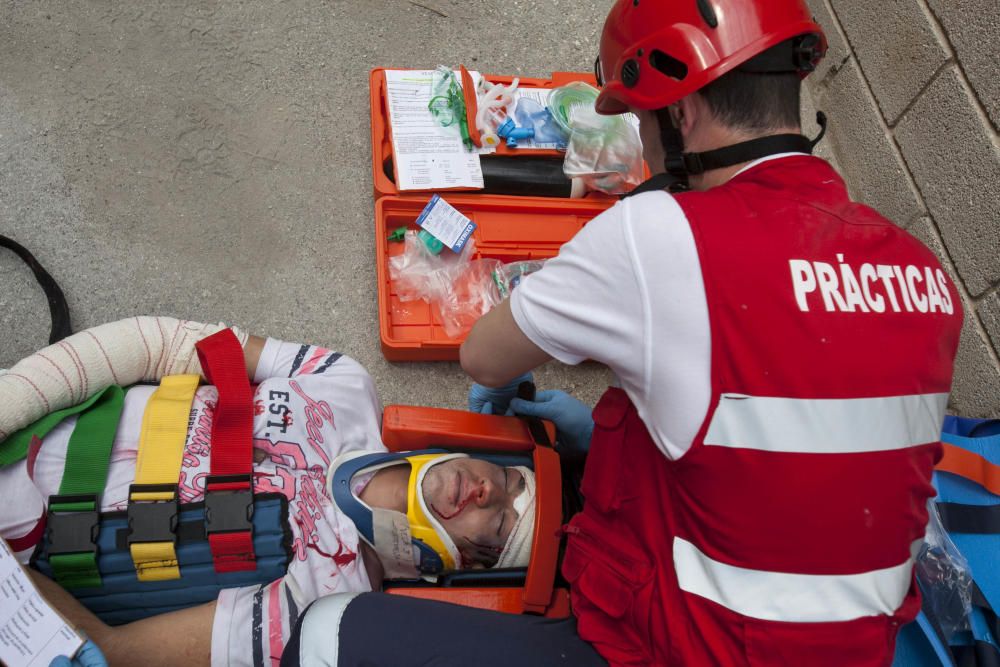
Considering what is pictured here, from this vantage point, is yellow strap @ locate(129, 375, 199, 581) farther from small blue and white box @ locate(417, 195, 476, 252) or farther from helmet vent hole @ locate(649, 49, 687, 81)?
helmet vent hole @ locate(649, 49, 687, 81)

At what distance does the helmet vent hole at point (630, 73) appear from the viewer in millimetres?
1475

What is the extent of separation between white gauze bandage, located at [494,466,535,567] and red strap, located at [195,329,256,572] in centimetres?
63

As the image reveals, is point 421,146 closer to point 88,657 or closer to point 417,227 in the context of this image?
point 417,227

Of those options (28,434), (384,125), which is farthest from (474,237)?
(28,434)

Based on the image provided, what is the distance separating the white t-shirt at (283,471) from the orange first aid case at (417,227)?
35 cm

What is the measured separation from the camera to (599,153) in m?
2.53

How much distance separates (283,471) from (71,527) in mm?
465

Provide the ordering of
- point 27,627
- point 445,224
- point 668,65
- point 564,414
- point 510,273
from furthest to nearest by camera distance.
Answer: point 510,273
point 445,224
point 564,414
point 668,65
point 27,627

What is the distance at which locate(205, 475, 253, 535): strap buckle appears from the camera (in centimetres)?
157

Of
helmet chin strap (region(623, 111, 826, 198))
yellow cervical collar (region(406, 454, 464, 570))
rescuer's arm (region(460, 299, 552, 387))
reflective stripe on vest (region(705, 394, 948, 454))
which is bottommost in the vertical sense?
yellow cervical collar (region(406, 454, 464, 570))

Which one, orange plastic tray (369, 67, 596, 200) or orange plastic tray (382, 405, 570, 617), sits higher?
orange plastic tray (369, 67, 596, 200)

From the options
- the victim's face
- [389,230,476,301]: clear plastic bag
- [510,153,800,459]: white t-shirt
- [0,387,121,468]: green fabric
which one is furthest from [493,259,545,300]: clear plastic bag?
[0,387,121,468]: green fabric

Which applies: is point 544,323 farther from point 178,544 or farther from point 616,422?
point 178,544

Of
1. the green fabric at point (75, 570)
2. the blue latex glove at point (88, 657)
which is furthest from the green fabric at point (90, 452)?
the blue latex glove at point (88, 657)
